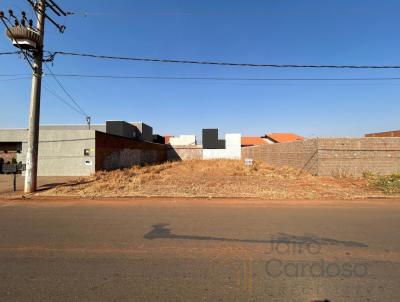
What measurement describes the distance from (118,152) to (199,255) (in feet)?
74.6

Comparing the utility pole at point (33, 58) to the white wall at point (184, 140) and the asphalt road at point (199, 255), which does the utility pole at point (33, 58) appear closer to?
the asphalt road at point (199, 255)

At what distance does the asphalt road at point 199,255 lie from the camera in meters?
3.67

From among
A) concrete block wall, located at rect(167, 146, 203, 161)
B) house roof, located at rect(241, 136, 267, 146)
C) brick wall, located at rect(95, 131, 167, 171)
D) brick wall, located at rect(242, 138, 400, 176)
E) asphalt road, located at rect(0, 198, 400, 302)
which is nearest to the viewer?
asphalt road, located at rect(0, 198, 400, 302)

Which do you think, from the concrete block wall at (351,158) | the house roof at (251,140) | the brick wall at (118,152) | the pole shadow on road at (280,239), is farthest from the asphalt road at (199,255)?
the house roof at (251,140)

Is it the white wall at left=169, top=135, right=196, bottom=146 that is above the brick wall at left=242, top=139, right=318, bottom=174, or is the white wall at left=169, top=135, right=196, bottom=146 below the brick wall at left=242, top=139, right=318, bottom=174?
above

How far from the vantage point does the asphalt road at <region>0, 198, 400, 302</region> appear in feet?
12.1

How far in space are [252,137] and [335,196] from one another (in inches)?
2606

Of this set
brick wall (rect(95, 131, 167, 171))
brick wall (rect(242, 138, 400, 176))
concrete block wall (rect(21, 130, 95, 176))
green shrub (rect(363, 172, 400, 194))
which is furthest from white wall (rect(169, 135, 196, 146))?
green shrub (rect(363, 172, 400, 194))

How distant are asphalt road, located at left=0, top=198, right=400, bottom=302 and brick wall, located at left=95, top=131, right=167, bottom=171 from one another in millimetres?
14210

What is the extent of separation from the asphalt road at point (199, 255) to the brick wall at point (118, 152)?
1421 centimetres

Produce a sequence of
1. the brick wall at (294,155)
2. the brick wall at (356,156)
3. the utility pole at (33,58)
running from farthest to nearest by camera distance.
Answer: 1. the brick wall at (294,155)
2. the brick wall at (356,156)
3. the utility pole at (33,58)

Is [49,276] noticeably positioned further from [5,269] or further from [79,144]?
[79,144]

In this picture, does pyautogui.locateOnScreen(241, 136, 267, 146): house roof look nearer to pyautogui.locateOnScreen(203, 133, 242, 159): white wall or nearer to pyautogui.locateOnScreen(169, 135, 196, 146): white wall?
pyautogui.locateOnScreen(169, 135, 196, 146): white wall

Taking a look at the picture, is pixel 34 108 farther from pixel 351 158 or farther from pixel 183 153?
pixel 183 153
